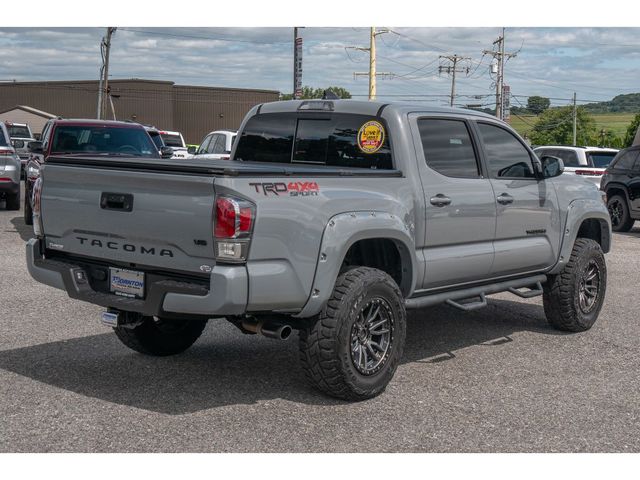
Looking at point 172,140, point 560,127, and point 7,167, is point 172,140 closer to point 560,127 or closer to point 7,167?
point 7,167

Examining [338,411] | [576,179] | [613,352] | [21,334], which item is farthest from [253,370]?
[576,179]

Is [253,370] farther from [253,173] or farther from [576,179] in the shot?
[576,179]

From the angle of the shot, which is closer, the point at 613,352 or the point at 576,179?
the point at 613,352

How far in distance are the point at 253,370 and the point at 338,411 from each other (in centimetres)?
119

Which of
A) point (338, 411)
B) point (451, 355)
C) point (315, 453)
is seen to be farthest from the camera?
point (451, 355)

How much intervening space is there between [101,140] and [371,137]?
8979 millimetres

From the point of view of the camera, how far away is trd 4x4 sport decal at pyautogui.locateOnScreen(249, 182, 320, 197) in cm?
536

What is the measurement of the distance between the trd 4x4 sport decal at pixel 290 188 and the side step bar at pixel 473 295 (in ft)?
4.43

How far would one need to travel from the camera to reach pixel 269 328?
577 centimetres

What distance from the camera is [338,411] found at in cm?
580

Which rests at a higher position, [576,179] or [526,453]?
[576,179]

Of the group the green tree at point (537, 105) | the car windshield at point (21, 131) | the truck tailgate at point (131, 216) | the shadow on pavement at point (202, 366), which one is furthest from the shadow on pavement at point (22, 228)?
the green tree at point (537, 105)

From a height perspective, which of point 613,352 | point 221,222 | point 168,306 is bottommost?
point 613,352

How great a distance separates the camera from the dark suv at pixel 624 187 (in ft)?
60.7
